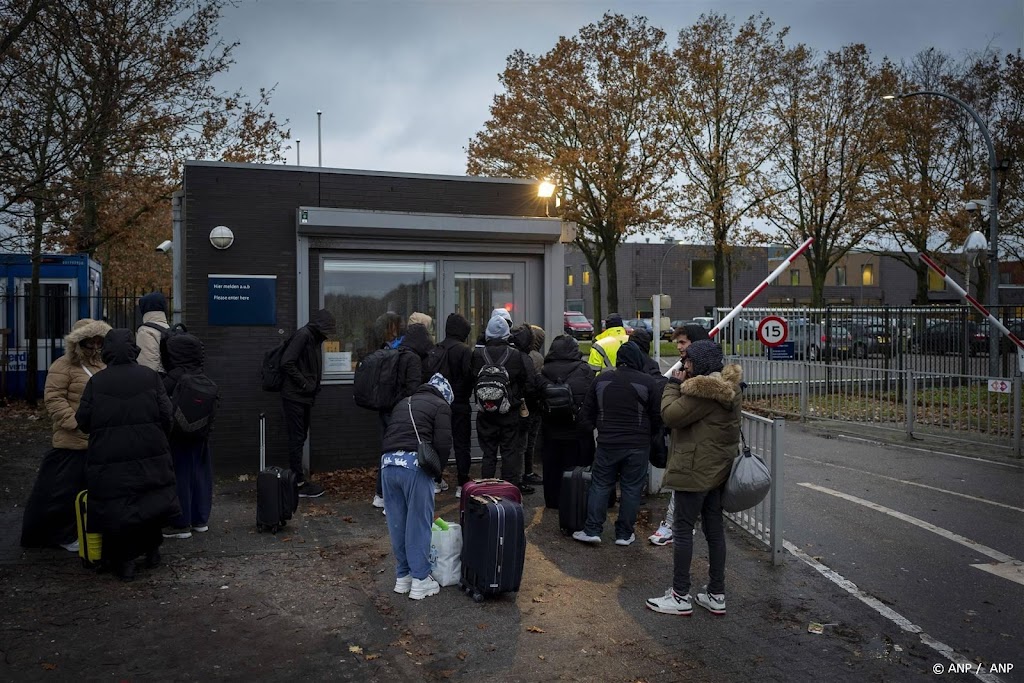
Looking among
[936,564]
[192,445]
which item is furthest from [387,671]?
[936,564]

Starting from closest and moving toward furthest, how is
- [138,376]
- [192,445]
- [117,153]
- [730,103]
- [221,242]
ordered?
[138,376] < [192,445] < [221,242] < [117,153] < [730,103]

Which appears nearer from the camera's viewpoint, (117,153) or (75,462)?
(75,462)

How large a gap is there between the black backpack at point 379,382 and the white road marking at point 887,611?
3834 mm

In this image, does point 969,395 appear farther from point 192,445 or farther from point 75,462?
point 75,462

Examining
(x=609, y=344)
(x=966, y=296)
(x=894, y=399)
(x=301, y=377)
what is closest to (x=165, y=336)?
(x=301, y=377)

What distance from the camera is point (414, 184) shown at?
10664 mm

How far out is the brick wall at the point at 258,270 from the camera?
32.2 feet

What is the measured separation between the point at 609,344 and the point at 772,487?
2.70m

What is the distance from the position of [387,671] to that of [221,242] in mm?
6420

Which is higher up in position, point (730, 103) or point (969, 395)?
point (730, 103)

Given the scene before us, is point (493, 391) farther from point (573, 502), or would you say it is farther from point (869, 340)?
point (869, 340)

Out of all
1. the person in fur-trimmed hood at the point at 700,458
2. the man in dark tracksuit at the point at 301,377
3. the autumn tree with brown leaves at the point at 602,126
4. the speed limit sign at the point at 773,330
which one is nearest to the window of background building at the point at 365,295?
the man in dark tracksuit at the point at 301,377

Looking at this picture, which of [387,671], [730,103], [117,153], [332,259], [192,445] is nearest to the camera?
[387,671]

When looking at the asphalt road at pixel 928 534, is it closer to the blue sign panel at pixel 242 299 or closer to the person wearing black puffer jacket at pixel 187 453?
the person wearing black puffer jacket at pixel 187 453
